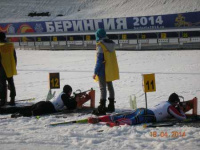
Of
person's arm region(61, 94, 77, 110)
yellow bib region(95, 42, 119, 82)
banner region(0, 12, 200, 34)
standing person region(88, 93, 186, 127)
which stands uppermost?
banner region(0, 12, 200, 34)

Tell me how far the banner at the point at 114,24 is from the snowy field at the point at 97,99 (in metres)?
8.01

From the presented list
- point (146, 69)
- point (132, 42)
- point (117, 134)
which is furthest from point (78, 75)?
point (132, 42)

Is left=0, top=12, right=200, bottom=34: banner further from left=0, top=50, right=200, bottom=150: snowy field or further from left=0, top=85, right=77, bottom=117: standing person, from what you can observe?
left=0, top=85, right=77, bottom=117: standing person

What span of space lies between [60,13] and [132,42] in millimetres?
29154

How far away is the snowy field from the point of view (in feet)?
19.6

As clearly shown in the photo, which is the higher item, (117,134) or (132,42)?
(132,42)

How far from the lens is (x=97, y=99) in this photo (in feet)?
34.9

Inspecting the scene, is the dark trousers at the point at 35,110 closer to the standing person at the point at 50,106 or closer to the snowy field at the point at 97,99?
the standing person at the point at 50,106

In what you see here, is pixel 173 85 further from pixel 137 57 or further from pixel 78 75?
pixel 137 57

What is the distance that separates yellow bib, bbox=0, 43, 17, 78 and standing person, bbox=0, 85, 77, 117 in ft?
3.93

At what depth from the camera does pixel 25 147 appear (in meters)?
5.91
